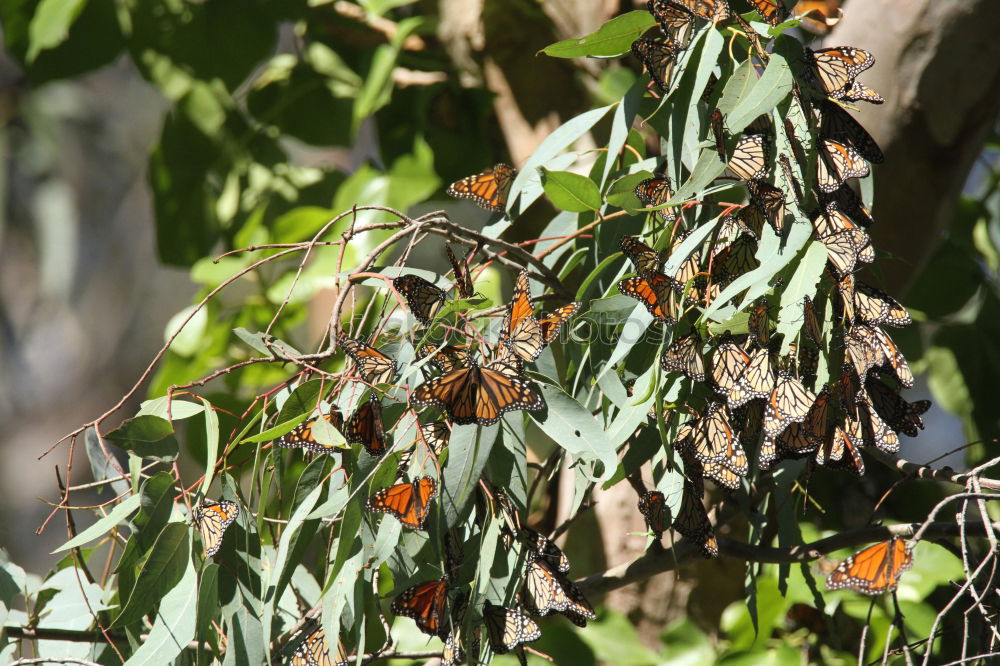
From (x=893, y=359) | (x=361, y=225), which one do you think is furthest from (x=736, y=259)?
(x=361, y=225)

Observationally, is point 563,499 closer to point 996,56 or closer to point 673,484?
point 673,484

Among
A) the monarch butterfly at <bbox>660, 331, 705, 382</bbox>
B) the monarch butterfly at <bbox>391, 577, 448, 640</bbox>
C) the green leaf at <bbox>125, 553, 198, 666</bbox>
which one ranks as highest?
the monarch butterfly at <bbox>660, 331, 705, 382</bbox>

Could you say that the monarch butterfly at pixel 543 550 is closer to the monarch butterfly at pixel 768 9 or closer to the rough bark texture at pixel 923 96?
the monarch butterfly at pixel 768 9

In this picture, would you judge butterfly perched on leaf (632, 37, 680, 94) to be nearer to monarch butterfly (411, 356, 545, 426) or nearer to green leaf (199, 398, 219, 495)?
monarch butterfly (411, 356, 545, 426)

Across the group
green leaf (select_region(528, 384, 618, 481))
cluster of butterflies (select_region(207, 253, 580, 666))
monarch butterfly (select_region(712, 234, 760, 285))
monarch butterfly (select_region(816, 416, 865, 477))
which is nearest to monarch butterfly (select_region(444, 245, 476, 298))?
cluster of butterflies (select_region(207, 253, 580, 666))

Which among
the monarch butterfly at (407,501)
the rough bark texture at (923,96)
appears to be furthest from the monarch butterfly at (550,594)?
the rough bark texture at (923,96)

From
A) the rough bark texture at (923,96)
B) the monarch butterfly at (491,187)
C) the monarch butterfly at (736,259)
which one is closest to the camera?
the monarch butterfly at (736,259)
